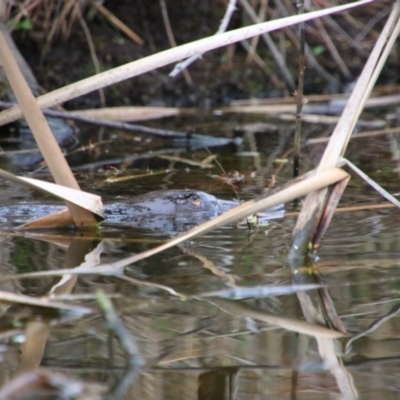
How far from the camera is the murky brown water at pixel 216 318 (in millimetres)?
1603

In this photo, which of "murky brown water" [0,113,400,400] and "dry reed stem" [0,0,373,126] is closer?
"murky brown water" [0,113,400,400]

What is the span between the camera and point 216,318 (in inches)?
77.4

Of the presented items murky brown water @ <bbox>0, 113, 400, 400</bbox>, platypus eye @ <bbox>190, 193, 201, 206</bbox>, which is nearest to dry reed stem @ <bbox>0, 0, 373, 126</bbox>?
murky brown water @ <bbox>0, 113, 400, 400</bbox>

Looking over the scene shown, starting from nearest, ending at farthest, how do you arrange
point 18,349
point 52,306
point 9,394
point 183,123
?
point 9,394, point 18,349, point 52,306, point 183,123

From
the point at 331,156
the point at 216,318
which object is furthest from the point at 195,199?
the point at 216,318

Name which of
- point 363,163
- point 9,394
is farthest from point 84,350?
point 363,163

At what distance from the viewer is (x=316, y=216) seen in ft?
8.05

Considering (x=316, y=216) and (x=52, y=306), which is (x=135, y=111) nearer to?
(x=316, y=216)

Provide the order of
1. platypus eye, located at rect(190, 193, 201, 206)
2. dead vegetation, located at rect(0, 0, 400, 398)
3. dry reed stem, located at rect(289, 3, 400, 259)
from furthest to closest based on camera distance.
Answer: platypus eye, located at rect(190, 193, 201, 206), dry reed stem, located at rect(289, 3, 400, 259), dead vegetation, located at rect(0, 0, 400, 398)

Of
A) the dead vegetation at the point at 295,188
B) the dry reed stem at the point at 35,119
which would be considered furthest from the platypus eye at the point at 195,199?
the dry reed stem at the point at 35,119

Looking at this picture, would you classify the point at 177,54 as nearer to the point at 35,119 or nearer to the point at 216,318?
the point at 35,119

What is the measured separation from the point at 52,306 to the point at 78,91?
0.90 meters

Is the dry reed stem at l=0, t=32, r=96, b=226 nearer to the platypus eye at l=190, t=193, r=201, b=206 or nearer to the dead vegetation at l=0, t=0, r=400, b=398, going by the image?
the dead vegetation at l=0, t=0, r=400, b=398

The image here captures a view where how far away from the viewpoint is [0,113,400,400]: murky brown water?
1.60m
